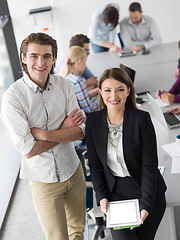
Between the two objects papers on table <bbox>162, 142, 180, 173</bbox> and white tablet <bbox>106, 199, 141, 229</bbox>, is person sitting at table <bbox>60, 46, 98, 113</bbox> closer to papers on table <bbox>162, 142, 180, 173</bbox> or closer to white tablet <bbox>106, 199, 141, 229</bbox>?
→ papers on table <bbox>162, 142, 180, 173</bbox>

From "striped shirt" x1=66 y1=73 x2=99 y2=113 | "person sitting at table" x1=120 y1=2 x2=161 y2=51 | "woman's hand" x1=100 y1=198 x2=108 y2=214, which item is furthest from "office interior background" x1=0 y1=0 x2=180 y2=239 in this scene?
"woman's hand" x1=100 y1=198 x2=108 y2=214

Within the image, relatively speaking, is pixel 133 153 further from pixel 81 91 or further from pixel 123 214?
pixel 81 91

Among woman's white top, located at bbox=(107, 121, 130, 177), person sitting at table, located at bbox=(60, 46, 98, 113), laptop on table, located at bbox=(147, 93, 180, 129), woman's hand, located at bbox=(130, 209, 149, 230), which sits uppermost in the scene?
person sitting at table, located at bbox=(60, 46, 98, 113)

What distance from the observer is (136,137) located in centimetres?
194

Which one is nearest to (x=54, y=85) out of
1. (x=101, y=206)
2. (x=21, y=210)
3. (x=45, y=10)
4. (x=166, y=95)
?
(x=101, y=206)

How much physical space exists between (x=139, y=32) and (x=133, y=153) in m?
3.55

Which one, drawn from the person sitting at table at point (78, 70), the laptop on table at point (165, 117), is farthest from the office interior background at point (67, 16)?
the laptop on table at point (165, 117)

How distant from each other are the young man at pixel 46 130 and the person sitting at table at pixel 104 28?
303cm

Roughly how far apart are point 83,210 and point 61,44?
220 inches

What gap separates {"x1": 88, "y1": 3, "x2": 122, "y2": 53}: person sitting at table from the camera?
498 centimetres

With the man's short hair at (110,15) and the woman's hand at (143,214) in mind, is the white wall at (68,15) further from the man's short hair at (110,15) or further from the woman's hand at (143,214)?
the woman's hand at (143,214)

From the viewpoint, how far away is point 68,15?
7.25 metres

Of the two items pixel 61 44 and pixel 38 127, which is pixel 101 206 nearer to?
pixel 38 127

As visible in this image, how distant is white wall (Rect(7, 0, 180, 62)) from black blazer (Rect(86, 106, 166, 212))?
5.60m
